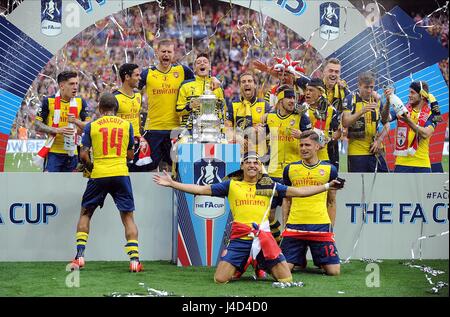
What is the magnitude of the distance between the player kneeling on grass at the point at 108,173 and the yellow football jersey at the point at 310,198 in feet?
4.80

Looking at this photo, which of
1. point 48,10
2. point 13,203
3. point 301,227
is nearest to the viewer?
point 301,227

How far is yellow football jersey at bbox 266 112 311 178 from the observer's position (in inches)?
397

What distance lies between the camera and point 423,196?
10.0 meters

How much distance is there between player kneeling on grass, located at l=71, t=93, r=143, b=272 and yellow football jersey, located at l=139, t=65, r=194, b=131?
1.75 meters

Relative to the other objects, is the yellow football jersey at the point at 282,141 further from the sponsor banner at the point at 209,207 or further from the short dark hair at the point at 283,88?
the sponsor banner at the point at 209,207

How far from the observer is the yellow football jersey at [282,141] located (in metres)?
10.1

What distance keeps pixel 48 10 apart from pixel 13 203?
319cm

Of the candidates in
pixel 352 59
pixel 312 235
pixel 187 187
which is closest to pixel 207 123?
pixel 187 187

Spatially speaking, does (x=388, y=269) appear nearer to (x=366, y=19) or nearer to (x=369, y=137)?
(x=369, y=137)

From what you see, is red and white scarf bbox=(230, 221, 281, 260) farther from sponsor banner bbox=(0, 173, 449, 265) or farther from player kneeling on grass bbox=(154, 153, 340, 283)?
sponsor banner bbox=(0, 173, 449, 265)

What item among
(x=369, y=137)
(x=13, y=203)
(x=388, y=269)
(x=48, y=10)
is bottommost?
(x=388, y=269)

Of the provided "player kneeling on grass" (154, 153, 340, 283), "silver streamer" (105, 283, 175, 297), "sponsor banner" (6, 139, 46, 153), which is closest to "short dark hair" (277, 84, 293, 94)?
"player kneeling on grass" (154, 153, 340, 283)

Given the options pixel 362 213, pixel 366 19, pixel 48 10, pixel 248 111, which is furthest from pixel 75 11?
pixel 362 213

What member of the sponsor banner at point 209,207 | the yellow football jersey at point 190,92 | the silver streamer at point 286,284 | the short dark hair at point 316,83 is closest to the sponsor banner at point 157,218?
the sponsor banner at point 209,207
